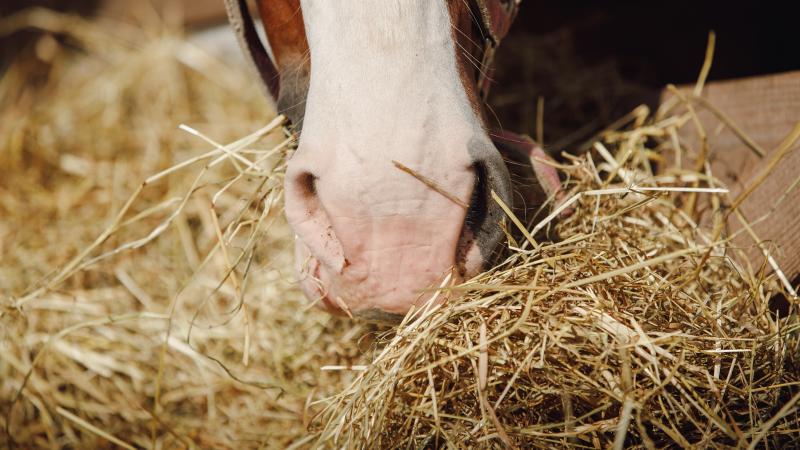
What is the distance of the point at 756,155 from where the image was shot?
42.8 inches

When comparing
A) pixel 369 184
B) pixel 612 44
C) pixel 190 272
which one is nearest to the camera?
pixel 369 184

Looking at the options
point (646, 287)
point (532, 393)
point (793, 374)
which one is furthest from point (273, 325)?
point (793, 374)

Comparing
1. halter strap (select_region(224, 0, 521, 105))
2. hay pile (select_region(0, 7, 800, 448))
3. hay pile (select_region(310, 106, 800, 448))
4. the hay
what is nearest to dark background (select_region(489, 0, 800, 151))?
hay pile (select_region(0, 7, 800, 448))

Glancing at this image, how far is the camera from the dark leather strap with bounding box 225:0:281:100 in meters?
0.94

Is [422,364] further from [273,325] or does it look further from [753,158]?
[753,158]

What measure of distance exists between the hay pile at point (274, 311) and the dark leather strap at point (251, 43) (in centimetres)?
11

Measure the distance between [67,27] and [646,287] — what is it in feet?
7.40

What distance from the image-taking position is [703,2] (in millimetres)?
1618

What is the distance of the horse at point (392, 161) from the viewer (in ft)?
2.18

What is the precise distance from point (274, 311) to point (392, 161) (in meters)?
0.66

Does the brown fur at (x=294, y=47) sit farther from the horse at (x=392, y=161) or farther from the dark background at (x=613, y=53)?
the dark background at (x=613, y=53)

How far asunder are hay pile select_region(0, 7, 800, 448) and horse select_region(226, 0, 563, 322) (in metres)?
0.08

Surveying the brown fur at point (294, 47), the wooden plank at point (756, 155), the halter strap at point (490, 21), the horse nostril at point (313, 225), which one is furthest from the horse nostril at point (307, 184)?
the wooden plank at point (756, 155)

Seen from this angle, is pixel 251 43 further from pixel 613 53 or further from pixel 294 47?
pixel 613 53
